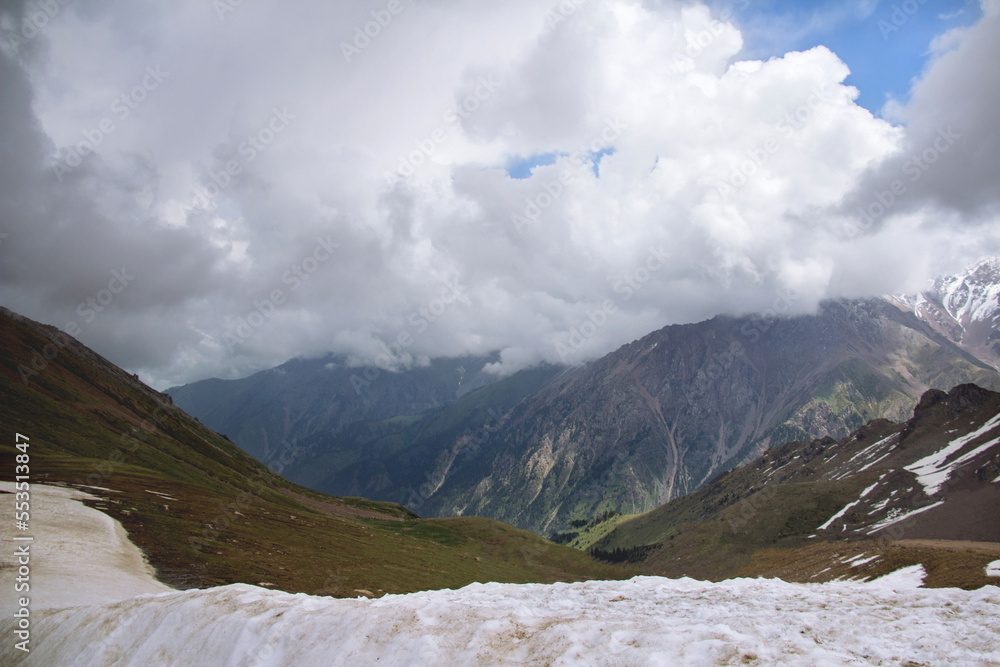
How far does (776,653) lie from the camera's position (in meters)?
13.6

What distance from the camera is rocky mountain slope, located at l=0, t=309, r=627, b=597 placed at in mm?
55375

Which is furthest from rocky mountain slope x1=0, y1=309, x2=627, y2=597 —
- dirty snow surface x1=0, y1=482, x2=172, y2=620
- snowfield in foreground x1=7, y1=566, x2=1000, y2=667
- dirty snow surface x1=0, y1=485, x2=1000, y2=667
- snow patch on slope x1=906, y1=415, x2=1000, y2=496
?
snow patch on slope x1=906, y1=415, x2=1000, y2=496

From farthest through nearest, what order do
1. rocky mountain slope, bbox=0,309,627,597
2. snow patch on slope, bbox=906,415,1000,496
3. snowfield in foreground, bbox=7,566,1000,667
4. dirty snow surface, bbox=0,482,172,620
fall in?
snow patch on slope, bbox=906,415,1000,496 → rocky mountain slope, bbox=0,309,627,597 → dirty snow surface, bbox=0,482,172,620 → snowfield in foreground, bbox=7,566,1000,667

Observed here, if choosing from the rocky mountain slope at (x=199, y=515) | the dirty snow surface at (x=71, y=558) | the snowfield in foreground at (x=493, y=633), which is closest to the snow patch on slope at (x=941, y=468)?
the rocky mountain slope at (x=199, y=515)

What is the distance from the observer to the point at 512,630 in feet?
50.5

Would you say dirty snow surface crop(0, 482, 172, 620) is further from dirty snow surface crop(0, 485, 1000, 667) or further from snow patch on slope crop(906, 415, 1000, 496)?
snow patch on slope crop(906, 415, 1000, 496)

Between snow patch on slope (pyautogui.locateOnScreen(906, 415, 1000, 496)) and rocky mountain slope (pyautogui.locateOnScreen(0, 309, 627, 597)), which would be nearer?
rocky mountain slope (pyautogui.locateOnScreen(0, 309, 627, 597))

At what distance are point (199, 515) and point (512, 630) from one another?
72.4 m

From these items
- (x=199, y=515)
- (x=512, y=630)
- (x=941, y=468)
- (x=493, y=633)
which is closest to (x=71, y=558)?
(x=199, y=515)

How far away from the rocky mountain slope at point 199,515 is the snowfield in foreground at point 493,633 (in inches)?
1133

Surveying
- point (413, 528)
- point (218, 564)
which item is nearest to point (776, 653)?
point (218, 564)

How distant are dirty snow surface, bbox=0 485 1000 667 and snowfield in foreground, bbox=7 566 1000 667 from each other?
1.8 inches

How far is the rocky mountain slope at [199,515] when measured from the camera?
55375 mm

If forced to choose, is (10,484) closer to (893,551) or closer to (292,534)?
(292,534)
